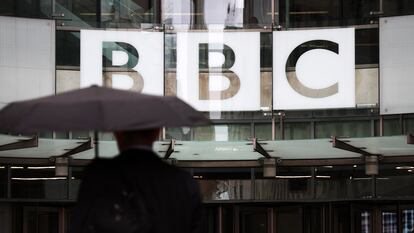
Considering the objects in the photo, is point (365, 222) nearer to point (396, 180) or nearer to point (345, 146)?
point (396, 180)

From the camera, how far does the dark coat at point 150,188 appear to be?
439cm

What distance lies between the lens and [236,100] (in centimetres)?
1425

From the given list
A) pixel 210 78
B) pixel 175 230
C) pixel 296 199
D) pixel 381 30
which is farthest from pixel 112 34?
pixel 175 230

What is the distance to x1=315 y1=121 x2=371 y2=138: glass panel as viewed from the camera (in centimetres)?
1623

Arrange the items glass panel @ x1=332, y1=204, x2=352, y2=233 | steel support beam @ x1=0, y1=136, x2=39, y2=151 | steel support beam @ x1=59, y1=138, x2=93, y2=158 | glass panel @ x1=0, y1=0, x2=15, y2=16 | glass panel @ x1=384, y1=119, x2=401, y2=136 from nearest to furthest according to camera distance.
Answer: steel support beam @ x1=0, y1=136, x2=39, y2=151 → steel support beam @ x1=59, y1=138, x2=93, y2=158 → glass panel @ x1=0, y1=0, x2=15, y2=16 → glass panel @ x1=384, y1=119, x2=401, y2=136 → glass panel @ x1=332, y1=204, x2=352, y2=233

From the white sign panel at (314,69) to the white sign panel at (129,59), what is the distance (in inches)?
64.1

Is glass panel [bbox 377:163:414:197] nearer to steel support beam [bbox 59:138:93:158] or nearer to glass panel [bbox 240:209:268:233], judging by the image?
glass panel [bbox 240:209:268:233]

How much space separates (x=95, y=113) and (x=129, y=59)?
9.50 metres

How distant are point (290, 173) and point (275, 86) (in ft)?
10.8

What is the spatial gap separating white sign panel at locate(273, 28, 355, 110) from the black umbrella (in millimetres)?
9218

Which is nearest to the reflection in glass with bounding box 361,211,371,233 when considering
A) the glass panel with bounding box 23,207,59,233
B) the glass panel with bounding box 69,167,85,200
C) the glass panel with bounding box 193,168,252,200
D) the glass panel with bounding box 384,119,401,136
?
the glass panel with bounding box 193,168,252,200

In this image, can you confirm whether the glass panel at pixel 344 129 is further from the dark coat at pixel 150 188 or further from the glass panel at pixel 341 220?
the dark coat at pixel 150 188

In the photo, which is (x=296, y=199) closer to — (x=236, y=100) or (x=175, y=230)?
(x=236, y=100)

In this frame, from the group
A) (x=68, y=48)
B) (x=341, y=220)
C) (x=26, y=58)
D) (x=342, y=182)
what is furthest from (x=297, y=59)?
(x=341, y=220)
